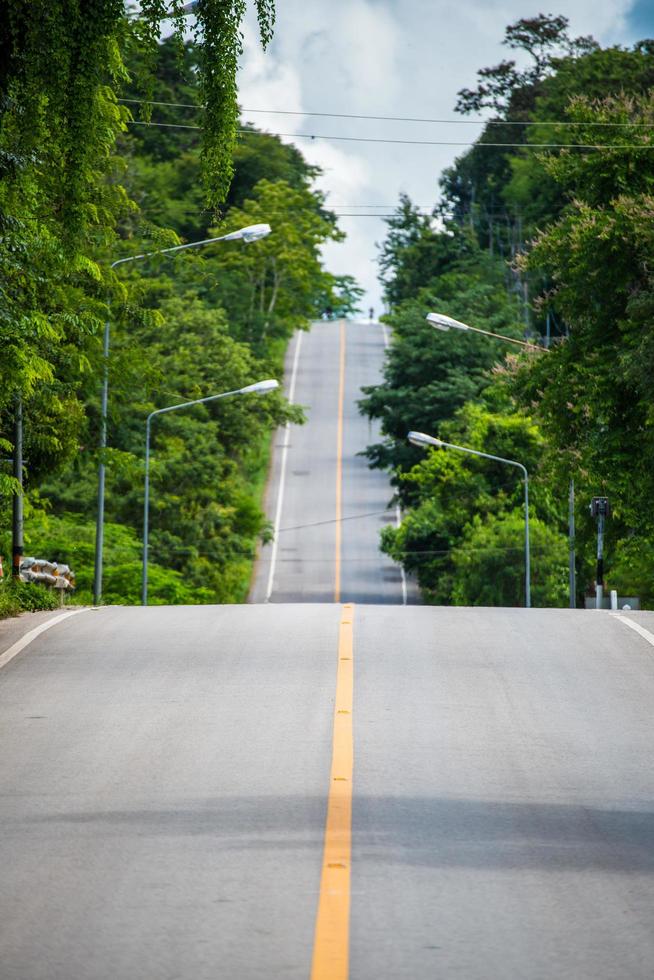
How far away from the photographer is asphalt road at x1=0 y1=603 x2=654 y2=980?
6816 mm

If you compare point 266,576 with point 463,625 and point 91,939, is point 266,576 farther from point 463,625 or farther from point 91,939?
point 91,939

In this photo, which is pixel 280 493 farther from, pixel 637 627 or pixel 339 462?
pixel 637 627

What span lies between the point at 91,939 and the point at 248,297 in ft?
275

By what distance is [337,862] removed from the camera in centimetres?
820

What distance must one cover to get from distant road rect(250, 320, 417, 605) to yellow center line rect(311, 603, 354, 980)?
50.3 meters

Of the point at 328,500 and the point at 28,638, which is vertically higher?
the point at 28,638

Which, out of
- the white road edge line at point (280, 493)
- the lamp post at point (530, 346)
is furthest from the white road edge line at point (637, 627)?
the white road edge line at point (280, 493)

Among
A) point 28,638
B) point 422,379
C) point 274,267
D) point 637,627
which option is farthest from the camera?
point 274,267

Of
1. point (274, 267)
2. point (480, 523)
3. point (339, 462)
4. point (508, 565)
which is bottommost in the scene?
point (508, 565)

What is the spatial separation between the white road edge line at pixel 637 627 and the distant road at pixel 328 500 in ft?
Answer: 141

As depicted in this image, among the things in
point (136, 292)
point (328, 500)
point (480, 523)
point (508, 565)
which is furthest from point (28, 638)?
point (328, 500)

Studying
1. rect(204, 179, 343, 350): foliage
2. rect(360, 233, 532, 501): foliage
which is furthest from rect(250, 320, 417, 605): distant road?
rect(204, 179, 343, 350): foliage

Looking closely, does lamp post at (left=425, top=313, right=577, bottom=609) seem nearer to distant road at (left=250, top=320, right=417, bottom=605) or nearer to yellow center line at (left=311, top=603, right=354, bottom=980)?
distant road at (left=250, top=320, right=417, bottom=605)

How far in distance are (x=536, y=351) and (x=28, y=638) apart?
23350mm
